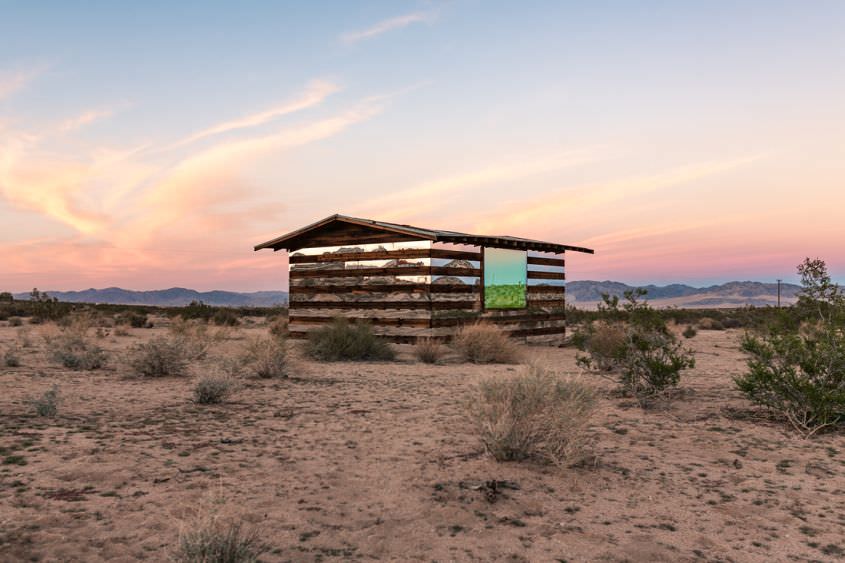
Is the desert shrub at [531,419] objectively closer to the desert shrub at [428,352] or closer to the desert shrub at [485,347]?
the desert shrub at [428,352]

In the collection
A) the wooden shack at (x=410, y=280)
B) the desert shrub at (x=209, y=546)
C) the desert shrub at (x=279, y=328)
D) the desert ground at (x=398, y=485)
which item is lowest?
the desert ground at (x=398, y=485)

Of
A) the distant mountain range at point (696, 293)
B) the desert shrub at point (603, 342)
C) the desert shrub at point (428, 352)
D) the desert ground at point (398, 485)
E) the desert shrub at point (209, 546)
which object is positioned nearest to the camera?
the desert shrub at point (209, 546)

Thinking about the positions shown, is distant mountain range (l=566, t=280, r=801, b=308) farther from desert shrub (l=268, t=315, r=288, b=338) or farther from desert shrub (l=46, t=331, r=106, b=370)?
desert shrub (l=46, t=331, r=106, b=370)

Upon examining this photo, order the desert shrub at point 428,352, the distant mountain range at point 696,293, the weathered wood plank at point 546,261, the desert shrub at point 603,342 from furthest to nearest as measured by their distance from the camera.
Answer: the distant mountain range at point 696,293 < the weathered wood plank at point 546,261 < the desert shrub at point 428,352 < the desert shrub at point 603,342

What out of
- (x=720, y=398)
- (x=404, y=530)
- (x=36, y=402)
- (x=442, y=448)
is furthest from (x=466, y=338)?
(x=404, y=530)

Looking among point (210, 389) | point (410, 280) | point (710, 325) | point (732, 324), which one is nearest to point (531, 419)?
point (210, 389)

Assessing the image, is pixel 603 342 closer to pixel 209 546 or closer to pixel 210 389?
pixel 210 389

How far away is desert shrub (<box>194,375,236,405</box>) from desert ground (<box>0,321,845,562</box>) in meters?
0.23

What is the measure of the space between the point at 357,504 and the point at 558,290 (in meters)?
17.2

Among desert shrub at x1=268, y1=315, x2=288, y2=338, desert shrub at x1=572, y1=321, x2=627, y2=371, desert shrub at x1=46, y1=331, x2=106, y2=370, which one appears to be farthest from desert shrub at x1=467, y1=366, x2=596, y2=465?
desert shrub at x1=268, y1=315, x2=288, y2=338

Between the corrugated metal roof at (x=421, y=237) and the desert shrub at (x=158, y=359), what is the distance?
6.78 m

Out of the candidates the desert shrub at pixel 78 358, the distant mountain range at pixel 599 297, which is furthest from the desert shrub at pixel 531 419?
the distant mountain range at pixel 599 297

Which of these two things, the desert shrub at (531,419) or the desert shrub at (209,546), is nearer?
the desert shrub at (209,546)

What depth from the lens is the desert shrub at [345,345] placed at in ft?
45.9
